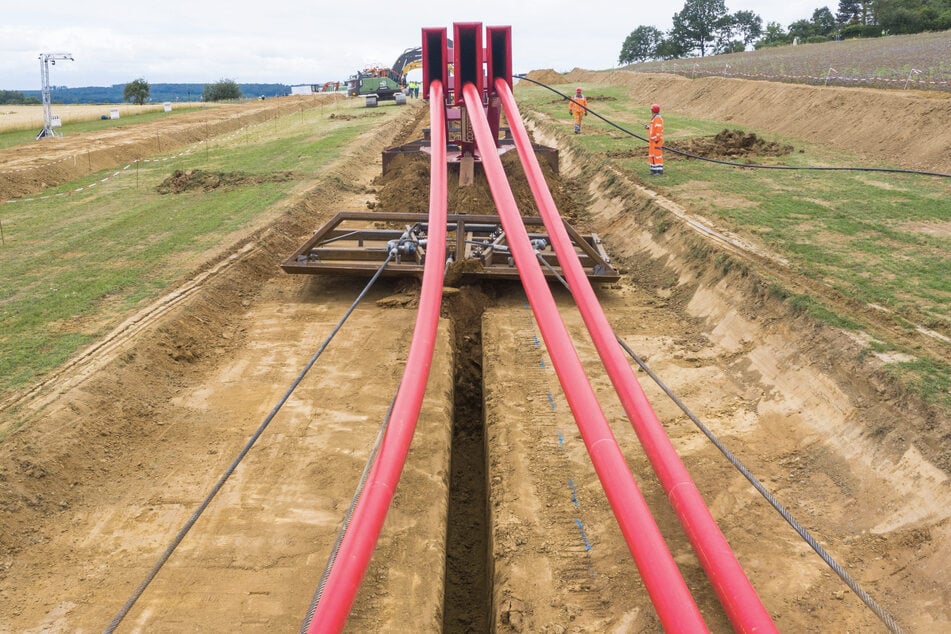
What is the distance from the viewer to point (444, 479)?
6059 mm

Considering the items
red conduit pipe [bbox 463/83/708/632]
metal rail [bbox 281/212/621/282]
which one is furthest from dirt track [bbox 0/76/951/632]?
red conduit pipe [bbox 463/83/708/632]

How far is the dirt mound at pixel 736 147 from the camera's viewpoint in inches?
662

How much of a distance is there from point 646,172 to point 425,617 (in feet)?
41.4

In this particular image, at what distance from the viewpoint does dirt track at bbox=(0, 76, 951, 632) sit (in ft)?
15.1

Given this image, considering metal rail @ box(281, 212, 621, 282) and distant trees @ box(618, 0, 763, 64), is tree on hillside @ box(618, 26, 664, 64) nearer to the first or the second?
distant trees @ box(618, 0, 763, 64)

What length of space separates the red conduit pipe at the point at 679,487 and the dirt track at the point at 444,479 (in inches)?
40.1

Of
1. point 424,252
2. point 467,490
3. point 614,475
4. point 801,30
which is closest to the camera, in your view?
point 614,475

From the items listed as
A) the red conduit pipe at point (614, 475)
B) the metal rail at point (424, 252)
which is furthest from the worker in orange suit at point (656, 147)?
the red conduit pipe at point (614, 475)

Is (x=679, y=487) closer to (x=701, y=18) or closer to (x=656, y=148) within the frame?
(x=656, y=148)

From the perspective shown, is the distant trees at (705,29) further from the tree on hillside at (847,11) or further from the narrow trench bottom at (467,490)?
the narrow trench bottom at (467,490)

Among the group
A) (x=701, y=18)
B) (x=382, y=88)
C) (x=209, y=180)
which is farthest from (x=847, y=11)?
(x=209, y=180)

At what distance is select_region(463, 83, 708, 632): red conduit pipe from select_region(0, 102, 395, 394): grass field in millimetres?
5113

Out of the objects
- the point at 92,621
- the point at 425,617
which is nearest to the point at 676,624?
the point at 425,617

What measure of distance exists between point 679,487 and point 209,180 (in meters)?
15.5
